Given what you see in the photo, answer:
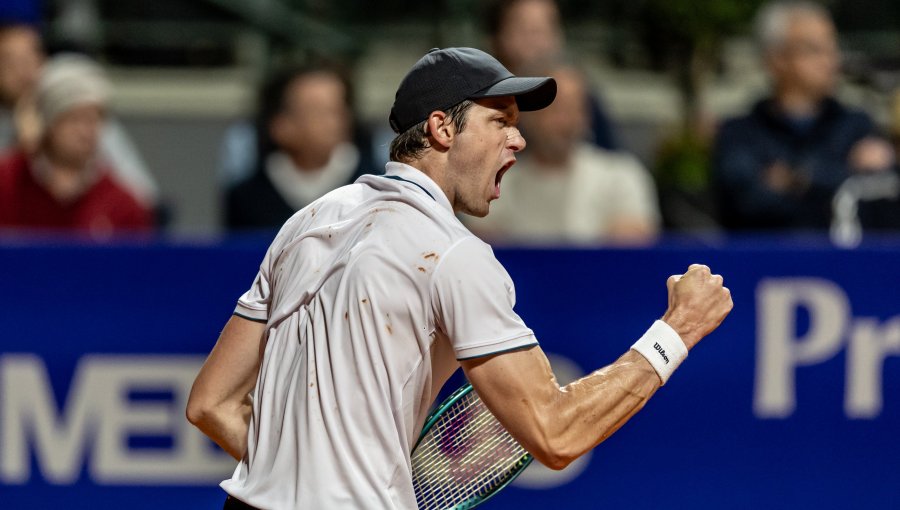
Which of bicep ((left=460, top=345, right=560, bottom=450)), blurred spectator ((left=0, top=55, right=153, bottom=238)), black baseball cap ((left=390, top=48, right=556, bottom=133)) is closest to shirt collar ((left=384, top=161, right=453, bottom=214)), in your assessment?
black baseball cap ((left=390, top=48, right=556, bottom=133))

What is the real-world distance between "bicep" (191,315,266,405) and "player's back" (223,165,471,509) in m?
0.20

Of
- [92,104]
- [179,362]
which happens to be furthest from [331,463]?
[92,104]

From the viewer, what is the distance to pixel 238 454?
356cm

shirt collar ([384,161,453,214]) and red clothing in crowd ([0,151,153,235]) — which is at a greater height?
shirt collar ([384,161,453,214])

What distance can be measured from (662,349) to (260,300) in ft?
3.24

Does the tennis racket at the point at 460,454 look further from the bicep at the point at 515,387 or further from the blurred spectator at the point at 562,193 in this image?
the blurred spectator at the point at 562,193

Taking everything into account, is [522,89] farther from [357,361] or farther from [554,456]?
[554,456]

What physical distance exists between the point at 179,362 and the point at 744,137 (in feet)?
10.0

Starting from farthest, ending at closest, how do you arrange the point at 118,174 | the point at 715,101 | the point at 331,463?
1. the point at 715,101
2. the point at 118,174
3. the point at 331,463

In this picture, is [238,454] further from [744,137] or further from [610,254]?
[744,137]

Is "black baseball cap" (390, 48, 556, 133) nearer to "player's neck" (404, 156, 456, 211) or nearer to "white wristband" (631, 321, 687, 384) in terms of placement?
"player's neck" (404, 156, 456, 211)

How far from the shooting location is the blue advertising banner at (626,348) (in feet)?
20.7

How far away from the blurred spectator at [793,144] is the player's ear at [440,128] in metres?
4.13

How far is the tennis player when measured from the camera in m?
3.13
